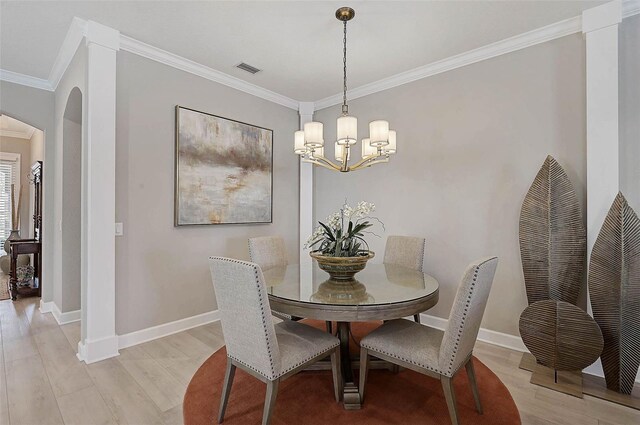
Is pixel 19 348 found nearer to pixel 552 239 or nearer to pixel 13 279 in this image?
pixel 13 279

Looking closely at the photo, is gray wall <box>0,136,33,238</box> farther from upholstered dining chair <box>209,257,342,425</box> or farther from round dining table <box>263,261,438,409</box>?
upholstered dining chair <box>209,257,342,425</box>

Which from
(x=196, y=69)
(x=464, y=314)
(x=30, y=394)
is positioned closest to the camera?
(x=464, y=314)

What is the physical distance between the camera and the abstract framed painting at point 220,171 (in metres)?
3.24

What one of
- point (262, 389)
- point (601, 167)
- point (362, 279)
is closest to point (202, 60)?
point (362, 279)

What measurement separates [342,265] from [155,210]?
200 cm

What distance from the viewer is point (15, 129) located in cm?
561

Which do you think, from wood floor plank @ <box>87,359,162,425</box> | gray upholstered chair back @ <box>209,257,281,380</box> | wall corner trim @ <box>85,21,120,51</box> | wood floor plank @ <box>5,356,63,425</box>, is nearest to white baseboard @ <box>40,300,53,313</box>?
wood floor plank @ <box>5,356,63,425</box>

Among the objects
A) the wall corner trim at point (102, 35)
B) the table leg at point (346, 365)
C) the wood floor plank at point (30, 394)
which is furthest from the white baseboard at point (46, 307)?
the table leg at point (346, 365)

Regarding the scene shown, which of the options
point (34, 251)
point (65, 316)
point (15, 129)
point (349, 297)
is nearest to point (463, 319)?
point (349, 297)

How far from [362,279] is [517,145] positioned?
192 cm

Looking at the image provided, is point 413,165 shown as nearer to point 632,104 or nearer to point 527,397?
point 632,104

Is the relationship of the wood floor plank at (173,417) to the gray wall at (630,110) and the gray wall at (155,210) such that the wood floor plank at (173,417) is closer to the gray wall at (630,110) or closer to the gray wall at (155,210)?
the gray wall at (155,210)

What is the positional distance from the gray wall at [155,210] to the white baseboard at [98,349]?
0.49 ft

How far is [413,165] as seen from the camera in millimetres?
3545
